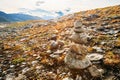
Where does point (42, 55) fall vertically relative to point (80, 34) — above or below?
below

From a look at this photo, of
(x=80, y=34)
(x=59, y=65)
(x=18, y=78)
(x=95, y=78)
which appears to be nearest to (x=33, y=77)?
(x=18, y=78)

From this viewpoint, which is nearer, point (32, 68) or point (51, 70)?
point (51, 70)

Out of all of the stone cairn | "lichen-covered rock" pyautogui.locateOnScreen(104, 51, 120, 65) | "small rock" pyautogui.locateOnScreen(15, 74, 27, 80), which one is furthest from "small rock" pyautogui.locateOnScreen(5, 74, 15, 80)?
"lichen-covered rock" pyautogui.locateOnScreen(104, 51, 120, 65)

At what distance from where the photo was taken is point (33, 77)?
35.8 feet

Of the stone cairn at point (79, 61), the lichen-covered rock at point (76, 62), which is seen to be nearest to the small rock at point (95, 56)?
the stone cairn at point (79, 61)

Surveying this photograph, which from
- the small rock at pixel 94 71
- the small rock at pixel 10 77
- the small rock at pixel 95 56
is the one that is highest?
the small rock at pixel 95 56

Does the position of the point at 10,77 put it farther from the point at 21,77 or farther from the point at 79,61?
the point at 79,61

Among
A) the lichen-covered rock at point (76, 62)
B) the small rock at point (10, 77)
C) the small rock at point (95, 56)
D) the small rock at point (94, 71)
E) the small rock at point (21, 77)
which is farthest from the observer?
the small rock at point (95, 56)

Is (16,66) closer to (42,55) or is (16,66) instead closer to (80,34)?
(42,55)

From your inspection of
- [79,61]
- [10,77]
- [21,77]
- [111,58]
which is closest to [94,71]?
[79,61]

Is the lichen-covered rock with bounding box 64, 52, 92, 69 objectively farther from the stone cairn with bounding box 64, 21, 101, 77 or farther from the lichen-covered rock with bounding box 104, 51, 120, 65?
the lichen-covered rock with bounding box 104, 51, 120, 65

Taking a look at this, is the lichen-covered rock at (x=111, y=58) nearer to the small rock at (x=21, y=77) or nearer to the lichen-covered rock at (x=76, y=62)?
the lichen-covered rock at (x=76, y=62)

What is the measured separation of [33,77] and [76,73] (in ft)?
9.42

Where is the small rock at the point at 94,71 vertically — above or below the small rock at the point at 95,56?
below
